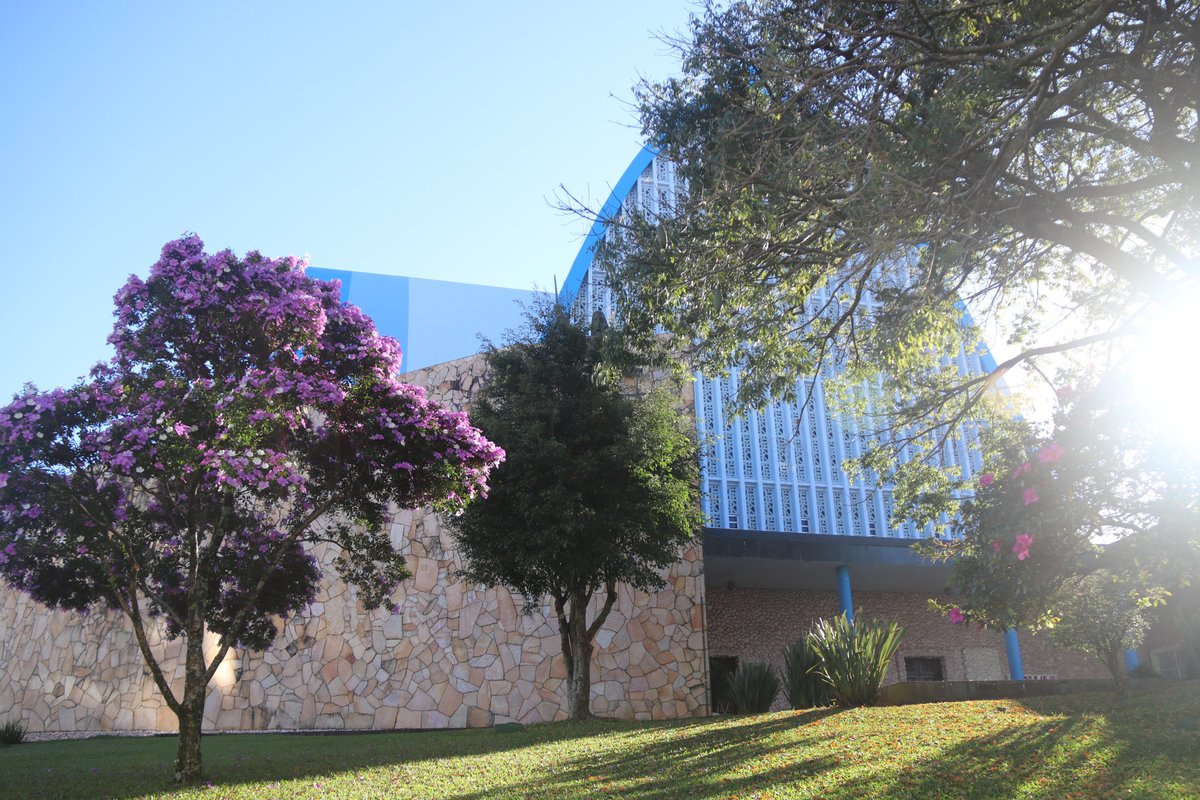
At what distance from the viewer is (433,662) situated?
→ 595 inches

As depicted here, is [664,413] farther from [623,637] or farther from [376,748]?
[376,748]

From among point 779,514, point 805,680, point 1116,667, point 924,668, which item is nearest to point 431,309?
point 779,514

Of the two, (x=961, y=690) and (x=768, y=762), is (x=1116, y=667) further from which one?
(x=768, y=762)

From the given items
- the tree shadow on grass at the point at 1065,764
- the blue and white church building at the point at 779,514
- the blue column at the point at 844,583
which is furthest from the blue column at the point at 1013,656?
the tree shadow on grass at the point at 1065,764

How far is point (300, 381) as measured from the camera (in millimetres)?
7074

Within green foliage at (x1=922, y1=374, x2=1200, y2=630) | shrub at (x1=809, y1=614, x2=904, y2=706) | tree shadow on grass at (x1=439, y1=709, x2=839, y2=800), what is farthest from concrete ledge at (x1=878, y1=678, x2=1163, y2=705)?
green foliage at (x1=922, y1=374, x2=1200, y2=630)

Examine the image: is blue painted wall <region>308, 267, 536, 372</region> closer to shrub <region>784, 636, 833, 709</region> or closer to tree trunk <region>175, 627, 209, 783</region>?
shrub <region>784, 636, 833, 709</region>

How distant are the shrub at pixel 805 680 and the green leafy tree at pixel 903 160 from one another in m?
3.51

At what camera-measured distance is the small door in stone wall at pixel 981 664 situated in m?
21.2

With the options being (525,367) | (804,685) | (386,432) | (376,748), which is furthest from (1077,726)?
(525,367)

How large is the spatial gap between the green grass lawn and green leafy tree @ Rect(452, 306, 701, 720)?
2.34 metres

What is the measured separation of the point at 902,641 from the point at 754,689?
30.1 feet

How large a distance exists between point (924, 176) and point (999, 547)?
295 centimetres

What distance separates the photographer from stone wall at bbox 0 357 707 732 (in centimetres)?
1395
